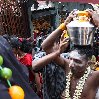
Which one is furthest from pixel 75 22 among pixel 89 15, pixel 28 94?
pixel 28 94

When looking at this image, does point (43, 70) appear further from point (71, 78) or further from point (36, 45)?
point (36, 45)

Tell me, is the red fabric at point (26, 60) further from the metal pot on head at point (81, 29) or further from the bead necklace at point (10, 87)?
the bead necklace at point (10, 87)

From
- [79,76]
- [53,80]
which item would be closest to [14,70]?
[79,76]

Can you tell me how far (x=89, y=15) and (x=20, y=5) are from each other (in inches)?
108

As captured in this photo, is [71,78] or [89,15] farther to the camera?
[71,78]

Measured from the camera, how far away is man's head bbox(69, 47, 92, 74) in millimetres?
4195

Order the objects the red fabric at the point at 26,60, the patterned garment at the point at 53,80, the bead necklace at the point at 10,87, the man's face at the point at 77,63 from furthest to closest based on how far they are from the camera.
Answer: the red fabric at the point at 26,60 → the patterned garment at the point at 53,80 → the man's face at the point at 77,63 → the bead necklace at the point at 10,87

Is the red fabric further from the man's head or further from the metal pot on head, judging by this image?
the metal pot on head

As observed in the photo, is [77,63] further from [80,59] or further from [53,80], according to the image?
[53,80]

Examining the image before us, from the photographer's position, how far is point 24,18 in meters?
6.79

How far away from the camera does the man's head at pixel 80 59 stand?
13.8ft

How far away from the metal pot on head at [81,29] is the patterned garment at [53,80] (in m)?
0.67

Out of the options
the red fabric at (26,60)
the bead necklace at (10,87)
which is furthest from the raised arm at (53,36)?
the bead necklace at (10,87)

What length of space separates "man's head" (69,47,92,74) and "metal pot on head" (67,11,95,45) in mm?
199
